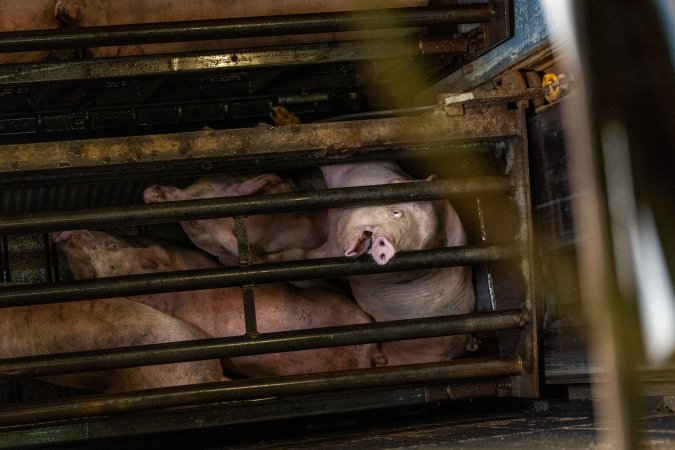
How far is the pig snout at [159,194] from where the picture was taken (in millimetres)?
2627

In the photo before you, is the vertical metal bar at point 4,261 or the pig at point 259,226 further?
the vertical metal bar at point 4,261

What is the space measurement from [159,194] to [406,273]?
0.91 meters

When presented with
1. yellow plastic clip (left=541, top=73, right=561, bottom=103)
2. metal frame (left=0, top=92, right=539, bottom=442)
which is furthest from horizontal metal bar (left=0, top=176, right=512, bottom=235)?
yellow plastic clip (left=541, top=73, right=561, bottom=103)

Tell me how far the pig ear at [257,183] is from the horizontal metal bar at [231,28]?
20.5 inches

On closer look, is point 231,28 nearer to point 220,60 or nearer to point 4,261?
point 220,60

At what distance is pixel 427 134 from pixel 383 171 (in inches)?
13.5

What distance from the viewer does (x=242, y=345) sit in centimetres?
213

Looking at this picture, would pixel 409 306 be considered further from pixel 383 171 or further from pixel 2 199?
pixel 2 199

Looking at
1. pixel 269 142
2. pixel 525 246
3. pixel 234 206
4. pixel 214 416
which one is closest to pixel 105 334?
pixel 214 416

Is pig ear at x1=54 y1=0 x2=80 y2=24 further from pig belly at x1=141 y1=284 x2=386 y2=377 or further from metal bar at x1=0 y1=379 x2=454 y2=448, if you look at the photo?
metal bar at x1=0 y1=379 x2=454 y2=448

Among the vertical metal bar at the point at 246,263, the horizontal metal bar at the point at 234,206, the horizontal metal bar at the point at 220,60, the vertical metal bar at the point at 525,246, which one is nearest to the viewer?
the horizontal metal bar at the point at 234,206

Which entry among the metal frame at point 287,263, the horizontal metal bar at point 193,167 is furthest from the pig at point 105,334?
the horizontal metal bar at point 193,167

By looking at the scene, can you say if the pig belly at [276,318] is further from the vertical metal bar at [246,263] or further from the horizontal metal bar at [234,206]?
the horizontal metal bar at [234,206]

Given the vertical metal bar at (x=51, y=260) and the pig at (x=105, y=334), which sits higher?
→ the vertical metal bar at (x=51, y=260)
